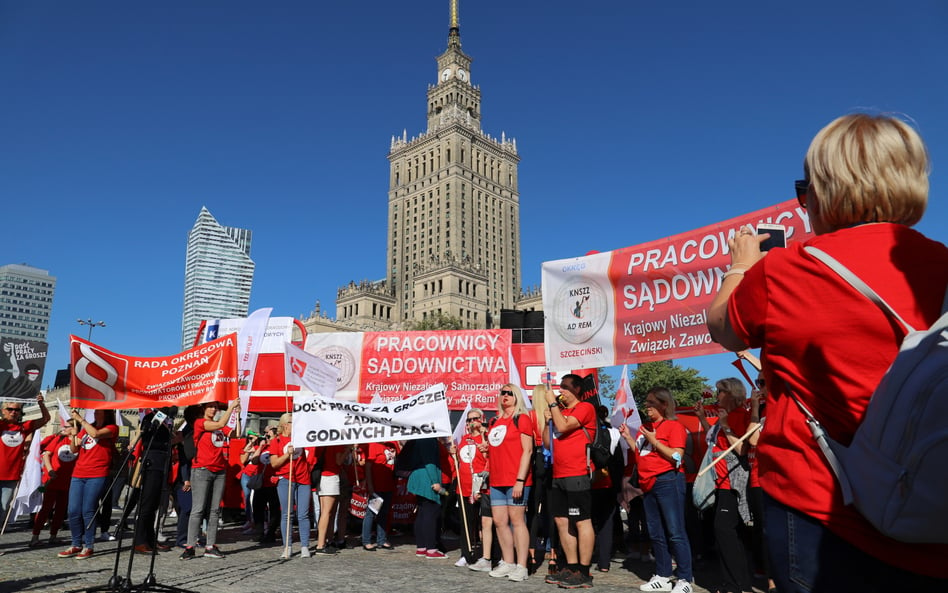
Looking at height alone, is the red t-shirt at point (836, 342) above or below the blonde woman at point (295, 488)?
above

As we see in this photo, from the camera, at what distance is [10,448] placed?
1009 cm

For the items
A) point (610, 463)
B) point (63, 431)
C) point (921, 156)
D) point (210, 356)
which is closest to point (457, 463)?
point (610, 463)

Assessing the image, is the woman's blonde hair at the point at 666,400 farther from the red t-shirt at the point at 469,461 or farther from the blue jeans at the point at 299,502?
the blue jeans at the point at 299,502

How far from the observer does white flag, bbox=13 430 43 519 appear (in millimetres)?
10945

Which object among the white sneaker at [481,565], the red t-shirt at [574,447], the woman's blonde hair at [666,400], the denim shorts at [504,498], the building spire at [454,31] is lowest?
the white sneaker at [481,565]

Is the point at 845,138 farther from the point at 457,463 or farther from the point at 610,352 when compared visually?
the point at 457,463

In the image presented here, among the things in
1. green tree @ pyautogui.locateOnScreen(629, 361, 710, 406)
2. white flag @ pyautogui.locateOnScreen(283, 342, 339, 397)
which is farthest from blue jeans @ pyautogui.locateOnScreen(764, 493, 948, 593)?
green tree @ pyautogui.locateOnScreen(629, 361, 710, 406)

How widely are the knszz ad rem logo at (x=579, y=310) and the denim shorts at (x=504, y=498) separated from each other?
96.6 inches

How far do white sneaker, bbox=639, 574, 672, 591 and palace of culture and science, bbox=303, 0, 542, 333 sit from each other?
298ft

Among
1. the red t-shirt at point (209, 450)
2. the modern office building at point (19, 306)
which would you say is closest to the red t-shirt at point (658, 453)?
the red t-shirt at point (209, 450)

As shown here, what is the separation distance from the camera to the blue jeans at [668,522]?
23.0ft

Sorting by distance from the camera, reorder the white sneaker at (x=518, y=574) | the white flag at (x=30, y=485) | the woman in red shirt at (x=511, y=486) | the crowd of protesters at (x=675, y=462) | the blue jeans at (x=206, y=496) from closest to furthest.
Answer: the crowd of protesters at (x=675, y=462), the white sneaker at (x=518, y=574), the woman in red shirt at (x=511, y=486), the blue jeans at (x=206, y=496), the white flag at (x=30, y=485)

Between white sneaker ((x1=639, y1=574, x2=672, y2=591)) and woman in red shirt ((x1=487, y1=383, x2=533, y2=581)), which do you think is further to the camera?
woman in red shirt ((x1=487, y1=383, x2=533, y2=581))

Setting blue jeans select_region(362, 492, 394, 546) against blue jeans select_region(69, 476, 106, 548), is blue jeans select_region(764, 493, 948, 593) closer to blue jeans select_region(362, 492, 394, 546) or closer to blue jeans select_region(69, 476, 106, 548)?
blue jeans select_region(362, 492, 394, 546)
